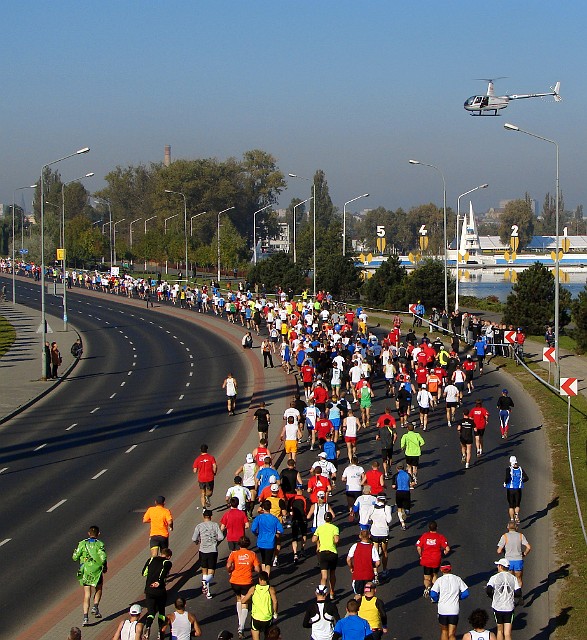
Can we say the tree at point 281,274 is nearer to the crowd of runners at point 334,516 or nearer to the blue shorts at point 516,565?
the crowd of runners at point 334,516

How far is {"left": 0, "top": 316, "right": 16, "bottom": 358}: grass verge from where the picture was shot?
53.3 metres

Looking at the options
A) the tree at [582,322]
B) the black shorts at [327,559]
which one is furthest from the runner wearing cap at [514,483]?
the tree at [582,322]

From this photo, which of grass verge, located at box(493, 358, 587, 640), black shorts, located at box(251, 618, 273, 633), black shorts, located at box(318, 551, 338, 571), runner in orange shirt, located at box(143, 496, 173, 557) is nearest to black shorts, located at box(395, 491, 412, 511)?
grass verge, located at box(493, 358, 587, 640)

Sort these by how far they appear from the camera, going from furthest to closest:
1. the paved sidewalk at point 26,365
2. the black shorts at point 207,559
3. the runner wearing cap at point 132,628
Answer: the paved sidewalk at point 26,365 < the black shorts at point 207,559 < the runner wearing cap at point 132,628

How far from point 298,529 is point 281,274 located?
63.1 meters

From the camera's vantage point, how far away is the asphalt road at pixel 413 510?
1445cm

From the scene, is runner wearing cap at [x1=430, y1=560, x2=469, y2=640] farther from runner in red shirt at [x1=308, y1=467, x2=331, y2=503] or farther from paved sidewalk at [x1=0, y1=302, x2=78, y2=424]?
paved sidewalk at [x1=0, y1=302, x2=78, y2=424]

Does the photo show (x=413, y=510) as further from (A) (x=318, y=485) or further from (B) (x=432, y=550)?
(B) (x=432, y=550)

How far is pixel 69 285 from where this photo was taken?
97.8 meters

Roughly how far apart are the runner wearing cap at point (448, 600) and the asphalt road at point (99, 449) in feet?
17.5

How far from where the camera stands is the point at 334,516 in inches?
700

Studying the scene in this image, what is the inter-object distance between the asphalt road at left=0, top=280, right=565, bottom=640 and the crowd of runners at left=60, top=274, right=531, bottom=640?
20cm

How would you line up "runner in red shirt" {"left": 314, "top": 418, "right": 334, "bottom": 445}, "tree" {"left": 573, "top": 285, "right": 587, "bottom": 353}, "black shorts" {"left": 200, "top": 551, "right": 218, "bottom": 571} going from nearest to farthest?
"black shorts" {"left": 200, "top": 551, "right": 218, "bottom": 571} → "runner in red shirt" {"left": 314, "top": 418, "right": 334, "bottom": 445} → "tree" {"left": 573, "top": 285, "right": 587, "bottom": 353}

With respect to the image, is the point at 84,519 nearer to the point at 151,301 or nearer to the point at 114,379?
the point at 114,379
